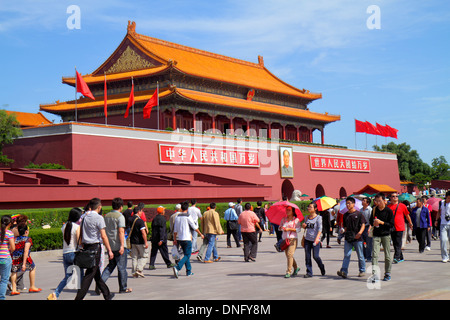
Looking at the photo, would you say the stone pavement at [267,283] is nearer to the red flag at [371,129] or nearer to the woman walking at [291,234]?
the woman walking at [291,234]

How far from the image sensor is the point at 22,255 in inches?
403

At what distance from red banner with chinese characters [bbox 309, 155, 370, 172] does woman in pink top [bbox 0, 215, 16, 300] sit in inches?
1537

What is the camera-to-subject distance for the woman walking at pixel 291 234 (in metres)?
11.5

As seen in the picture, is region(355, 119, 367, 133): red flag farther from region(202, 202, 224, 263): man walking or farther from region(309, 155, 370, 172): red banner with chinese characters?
region(202, 202, 224, 263): man walking

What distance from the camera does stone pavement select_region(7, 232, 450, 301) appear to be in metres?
9.24

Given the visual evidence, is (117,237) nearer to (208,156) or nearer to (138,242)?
(138,242)

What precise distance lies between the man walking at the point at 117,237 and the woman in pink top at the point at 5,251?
1567mm

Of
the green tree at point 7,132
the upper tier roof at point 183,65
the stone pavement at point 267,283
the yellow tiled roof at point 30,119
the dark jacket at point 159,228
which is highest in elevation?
the upper tier roof at point 183,65

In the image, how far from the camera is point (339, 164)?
50.5 meters

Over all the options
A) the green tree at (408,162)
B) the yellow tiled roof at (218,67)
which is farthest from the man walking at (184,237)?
the green tree at (408,162)

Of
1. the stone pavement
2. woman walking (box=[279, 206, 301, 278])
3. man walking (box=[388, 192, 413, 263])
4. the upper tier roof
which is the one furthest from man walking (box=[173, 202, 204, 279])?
the upper tier roof
